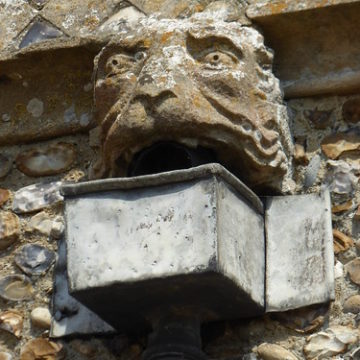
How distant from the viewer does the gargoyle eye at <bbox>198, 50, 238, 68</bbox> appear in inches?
138

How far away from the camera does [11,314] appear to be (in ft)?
12.0

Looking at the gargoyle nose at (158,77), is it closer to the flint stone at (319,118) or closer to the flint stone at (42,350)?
the flint stone at (319,118)

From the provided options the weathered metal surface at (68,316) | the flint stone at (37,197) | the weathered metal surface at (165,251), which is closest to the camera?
the weathered metal surface at (165,251)

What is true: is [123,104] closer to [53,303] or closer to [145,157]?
[145,157]

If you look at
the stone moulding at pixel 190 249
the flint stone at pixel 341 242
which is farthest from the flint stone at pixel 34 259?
the flint stone at pixel 341 242

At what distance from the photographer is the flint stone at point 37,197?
12.4 ft

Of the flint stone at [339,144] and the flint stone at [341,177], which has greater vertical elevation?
the flint stone at [339,144]

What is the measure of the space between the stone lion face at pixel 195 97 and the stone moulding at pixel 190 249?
0.32ft

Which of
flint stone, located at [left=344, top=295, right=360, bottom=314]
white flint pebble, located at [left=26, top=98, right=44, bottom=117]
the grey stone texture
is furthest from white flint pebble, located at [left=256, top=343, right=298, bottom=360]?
white flint pebble, located at [left=26, top=98, right=44, bottom=117]

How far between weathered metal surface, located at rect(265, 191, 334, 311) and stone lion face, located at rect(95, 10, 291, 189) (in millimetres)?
68

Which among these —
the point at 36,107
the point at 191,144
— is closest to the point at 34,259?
the point at 36,107

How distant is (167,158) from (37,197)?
1.24 feet

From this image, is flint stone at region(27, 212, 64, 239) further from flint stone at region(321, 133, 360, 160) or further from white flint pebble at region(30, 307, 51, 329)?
flint stone at region(321, 133, 360, 160)

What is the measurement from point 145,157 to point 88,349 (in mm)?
389
